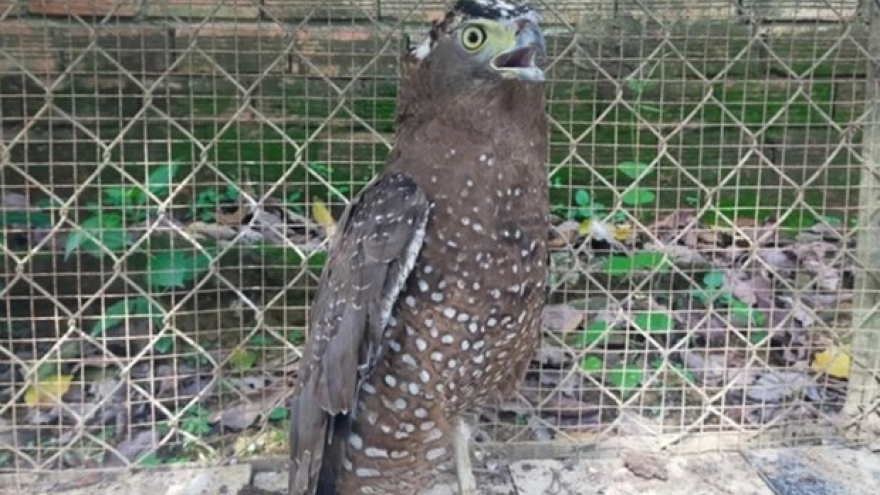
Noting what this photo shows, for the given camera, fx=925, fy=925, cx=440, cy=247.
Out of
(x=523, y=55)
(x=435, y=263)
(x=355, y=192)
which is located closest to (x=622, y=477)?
(x=435, y=263)

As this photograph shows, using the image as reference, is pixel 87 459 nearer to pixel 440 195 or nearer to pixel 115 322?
pixel 115 322

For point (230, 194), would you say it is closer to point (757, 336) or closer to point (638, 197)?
point (638, 197)

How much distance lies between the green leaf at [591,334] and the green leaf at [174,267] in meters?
1.33

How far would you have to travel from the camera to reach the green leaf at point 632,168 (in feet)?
10.7

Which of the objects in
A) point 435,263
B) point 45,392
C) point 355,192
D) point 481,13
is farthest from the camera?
point 355,192

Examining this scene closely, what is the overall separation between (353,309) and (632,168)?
1292 mm

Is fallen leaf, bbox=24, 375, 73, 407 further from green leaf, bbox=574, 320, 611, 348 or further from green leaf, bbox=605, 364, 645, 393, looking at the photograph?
green leaf, bbox=605, 364, 645, 393

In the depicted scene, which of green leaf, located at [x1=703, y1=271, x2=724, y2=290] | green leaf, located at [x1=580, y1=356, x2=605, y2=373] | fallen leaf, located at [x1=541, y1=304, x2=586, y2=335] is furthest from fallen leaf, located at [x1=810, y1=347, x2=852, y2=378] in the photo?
fallen leaf, located at [x1=541, y1=304, x2=586, y2=335]

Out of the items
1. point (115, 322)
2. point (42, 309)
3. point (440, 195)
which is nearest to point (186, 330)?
point (115, 322)

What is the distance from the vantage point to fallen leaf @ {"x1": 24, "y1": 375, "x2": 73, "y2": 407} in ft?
9.79

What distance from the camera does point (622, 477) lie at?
3156 millimetres

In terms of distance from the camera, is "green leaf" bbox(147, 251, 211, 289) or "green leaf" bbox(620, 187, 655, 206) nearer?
"green leaf" bbox(147, 251, 211, 289)

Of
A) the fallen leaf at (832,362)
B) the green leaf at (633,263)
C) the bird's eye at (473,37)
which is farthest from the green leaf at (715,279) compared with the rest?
the bird's eye at (473,37)

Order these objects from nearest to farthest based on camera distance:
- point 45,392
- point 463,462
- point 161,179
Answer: point 463,462 → point 45,392 → point 161,179
